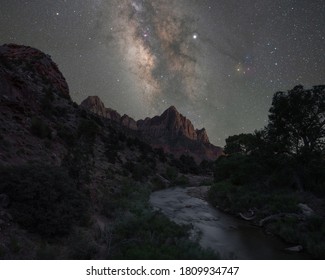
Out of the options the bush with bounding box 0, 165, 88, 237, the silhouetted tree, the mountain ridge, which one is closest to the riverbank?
the silhouetted tree

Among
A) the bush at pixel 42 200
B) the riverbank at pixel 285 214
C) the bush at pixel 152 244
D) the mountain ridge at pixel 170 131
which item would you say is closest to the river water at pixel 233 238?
the riverbank at pixel 285 214

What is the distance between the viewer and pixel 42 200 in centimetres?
974

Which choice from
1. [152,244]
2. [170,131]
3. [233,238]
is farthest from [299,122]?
[170,131]

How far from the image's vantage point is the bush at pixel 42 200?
9008 millimetres

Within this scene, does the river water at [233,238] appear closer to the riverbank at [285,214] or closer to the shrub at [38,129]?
the riverbank at [285,214]

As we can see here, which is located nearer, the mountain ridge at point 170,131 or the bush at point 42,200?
the bush at point 42,200

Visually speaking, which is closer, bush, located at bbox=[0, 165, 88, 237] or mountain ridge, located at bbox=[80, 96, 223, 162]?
bush, located at bbox=[0, 165, 88, 237]

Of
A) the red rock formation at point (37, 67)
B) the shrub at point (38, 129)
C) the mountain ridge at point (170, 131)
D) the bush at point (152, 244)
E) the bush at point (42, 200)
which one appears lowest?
the bush at point (152, 244)

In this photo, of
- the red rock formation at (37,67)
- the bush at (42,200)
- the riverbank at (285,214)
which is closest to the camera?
the bush at (42,200)

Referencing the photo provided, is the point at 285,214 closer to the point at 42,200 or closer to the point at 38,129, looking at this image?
the point at 42,200

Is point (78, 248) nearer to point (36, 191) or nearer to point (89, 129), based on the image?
point (36, 191)

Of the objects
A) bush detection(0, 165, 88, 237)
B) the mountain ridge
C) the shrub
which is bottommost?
bush detection(0, 165, 88, 237)

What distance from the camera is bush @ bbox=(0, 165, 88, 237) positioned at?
9008 mm

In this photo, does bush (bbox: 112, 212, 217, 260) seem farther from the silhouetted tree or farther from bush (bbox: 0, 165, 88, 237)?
the silhouetted tree
